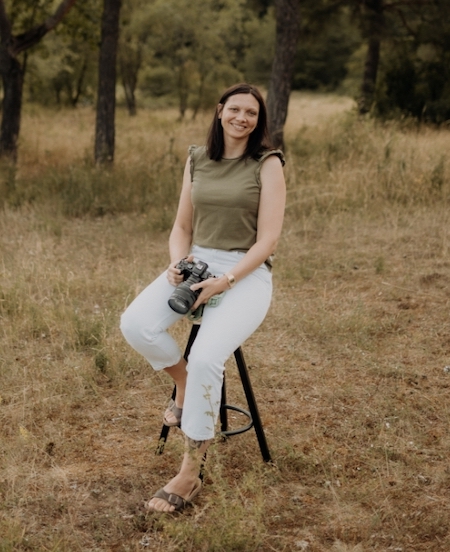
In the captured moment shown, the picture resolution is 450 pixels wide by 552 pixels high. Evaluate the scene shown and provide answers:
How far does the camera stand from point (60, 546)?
9.46 feet

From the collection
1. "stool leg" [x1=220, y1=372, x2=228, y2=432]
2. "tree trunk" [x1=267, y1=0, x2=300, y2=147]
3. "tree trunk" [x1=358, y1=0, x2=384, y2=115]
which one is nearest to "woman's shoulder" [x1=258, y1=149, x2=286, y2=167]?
"stool leg" [x1=220, y1=372, x2=228, y2=432]

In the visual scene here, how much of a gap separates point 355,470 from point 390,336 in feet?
5.95

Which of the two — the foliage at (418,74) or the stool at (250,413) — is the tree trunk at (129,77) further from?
the stool at (250,413)

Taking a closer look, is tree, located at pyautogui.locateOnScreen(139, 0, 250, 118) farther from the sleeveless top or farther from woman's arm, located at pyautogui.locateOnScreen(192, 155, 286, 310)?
woman's arm, located at pyautogui.locateOnScreen(192, 155, 286, 310)

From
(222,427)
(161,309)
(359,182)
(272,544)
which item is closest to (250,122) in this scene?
(161,309)

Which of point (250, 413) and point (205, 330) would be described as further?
point (250, 413)

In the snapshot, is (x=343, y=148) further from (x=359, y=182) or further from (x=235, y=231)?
(x=235, y=231)

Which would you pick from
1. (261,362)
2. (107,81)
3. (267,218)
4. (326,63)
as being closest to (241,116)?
(267,218)

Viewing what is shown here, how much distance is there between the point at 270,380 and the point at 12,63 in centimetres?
828

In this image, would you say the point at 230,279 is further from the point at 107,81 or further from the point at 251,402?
the point at 107,81

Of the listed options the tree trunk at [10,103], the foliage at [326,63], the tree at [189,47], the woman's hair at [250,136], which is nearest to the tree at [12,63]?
the tree trunk at [10,103]

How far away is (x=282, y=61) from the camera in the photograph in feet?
34.7

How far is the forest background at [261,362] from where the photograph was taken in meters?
3.10

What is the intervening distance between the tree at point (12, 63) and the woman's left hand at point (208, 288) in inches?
338
